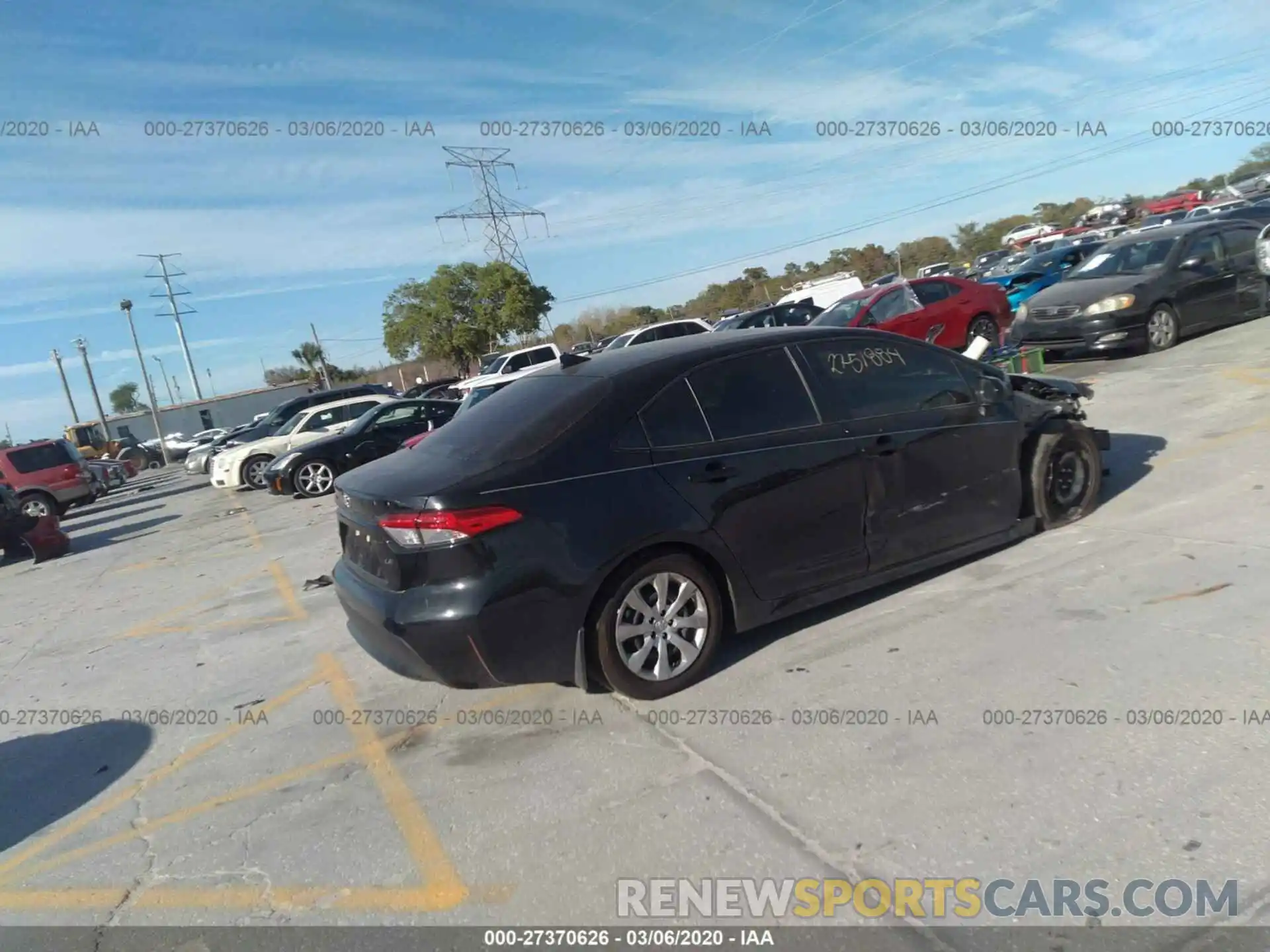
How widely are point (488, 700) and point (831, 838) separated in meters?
2.17

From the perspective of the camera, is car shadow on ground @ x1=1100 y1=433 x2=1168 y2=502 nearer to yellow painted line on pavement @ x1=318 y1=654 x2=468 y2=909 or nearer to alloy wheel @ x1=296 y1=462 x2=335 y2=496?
yellow painted line on pavement @ x1=318 y1=654 x2=468 y2=909

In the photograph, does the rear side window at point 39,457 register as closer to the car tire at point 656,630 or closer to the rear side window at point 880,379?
the car tire at point 656,630

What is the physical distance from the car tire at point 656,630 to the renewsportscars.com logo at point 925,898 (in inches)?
50.2

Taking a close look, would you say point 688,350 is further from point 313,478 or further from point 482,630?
point 313,478

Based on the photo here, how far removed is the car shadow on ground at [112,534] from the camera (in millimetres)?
14828

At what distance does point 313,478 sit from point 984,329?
41.4 ft

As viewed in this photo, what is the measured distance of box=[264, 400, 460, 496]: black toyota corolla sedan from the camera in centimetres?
1555

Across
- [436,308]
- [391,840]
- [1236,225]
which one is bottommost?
[391,840]

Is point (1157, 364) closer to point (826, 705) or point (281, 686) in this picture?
point (826, 705)

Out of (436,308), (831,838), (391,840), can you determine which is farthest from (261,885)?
(436,308)

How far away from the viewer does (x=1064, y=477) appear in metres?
5.98

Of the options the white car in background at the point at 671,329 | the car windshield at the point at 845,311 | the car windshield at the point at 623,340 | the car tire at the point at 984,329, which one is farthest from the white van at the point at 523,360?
the car tire at the point at 984,329

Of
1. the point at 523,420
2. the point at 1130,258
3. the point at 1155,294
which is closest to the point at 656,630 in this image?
the point at 523,420
